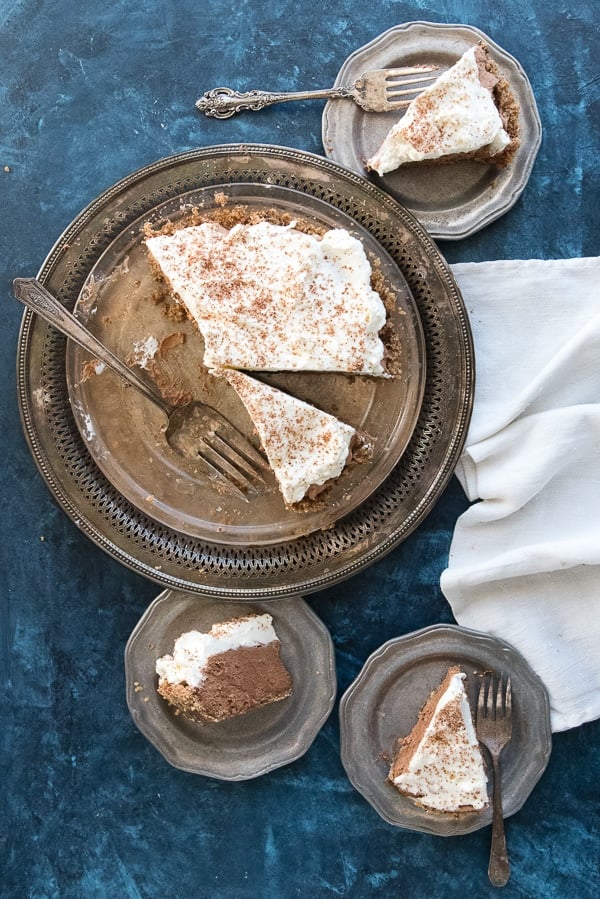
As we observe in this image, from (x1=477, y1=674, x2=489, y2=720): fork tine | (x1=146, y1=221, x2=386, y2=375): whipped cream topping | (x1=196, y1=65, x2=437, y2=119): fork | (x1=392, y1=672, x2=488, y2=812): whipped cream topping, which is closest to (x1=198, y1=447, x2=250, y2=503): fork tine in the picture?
(x1=146, y1=221, x2=386, y2=375): whipped cream topping

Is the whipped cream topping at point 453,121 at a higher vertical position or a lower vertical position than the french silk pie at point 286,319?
higher

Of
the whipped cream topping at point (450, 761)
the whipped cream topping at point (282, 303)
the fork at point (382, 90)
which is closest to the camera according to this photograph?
the whipped cream topping at point (282, 303)

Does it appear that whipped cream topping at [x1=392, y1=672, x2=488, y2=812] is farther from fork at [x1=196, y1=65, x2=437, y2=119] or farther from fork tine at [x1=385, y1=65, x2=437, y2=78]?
fork tine at [x1=385, y1=65, x2=437, y2=78]

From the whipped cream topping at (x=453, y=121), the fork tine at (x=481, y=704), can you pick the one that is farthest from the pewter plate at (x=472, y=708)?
the whipped cream topping at (x=453, y=121)

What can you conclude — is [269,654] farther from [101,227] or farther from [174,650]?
[101,227]

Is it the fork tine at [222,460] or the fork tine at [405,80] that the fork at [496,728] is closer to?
the fork tine at [222,460]

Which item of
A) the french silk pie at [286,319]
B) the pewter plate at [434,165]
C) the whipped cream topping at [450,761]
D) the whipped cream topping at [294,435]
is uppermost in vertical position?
the pewter plate at [434,165]

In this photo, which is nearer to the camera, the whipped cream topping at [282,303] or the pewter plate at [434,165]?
the whipped cream topping at [282,303]
